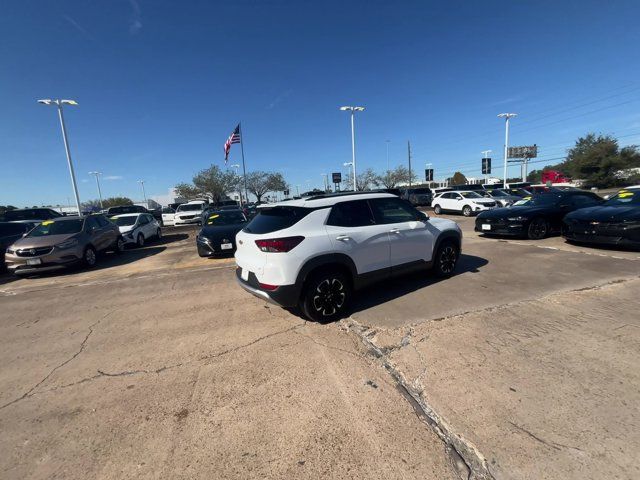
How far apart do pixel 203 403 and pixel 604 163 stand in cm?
5836

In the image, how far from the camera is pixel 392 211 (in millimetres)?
4973

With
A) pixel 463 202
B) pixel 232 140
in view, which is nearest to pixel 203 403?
pixel 463 202

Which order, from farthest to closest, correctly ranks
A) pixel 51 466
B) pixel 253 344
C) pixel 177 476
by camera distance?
pixel 253 344 → pixel 51 466 → pixel 177 476

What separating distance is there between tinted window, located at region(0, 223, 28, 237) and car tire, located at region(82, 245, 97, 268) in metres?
3.15

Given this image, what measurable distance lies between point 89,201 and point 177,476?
120m

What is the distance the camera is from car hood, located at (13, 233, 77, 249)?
796cm

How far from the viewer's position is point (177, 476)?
1.99 metres

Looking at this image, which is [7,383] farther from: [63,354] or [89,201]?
[89,201]

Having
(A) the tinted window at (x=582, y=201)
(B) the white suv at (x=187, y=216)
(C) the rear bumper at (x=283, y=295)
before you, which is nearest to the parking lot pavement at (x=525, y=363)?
(C) the rear bumper at (x=283, y=295)

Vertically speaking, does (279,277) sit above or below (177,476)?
above

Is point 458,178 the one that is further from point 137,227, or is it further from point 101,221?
point 101,221

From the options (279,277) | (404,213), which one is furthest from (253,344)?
(404,213)

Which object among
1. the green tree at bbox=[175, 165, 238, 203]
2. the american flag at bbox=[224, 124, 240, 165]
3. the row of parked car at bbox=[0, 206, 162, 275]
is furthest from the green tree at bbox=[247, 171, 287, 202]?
the row of parked car at bbox=[0, 206, 162, 275]

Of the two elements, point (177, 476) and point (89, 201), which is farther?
point (89, 201)
